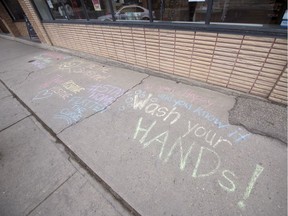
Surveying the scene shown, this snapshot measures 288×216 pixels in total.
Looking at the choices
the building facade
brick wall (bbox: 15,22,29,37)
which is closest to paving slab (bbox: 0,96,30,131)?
the building facade

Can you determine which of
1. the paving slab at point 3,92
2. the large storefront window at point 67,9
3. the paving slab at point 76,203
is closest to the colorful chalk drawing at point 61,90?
the paving slab at point 3,92

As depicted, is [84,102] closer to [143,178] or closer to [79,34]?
[143,178]

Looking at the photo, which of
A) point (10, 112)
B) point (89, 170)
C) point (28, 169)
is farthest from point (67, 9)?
point (89, 170)

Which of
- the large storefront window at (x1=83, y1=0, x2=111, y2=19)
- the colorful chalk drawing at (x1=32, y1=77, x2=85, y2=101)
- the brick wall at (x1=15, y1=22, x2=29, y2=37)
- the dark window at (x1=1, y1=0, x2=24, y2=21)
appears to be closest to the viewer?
the colorful chalk drawing at (x1=32, y1=77, x2=85, y2=101)

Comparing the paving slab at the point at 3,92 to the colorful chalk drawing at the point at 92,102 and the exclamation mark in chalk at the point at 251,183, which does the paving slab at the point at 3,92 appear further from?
the exclamation mark in chalk at the point at 251,183

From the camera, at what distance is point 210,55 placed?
8.82 feet

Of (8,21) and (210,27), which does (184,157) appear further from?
(8,21)

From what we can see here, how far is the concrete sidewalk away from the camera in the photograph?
164 cm

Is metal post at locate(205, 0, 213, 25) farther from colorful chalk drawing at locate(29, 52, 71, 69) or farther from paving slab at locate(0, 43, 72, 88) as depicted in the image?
colorful chalk drawing at locate(29, 52, 71, 69)

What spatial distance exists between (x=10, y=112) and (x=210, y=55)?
13.6 ft

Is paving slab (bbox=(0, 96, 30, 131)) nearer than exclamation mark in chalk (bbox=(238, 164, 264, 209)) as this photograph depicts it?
No

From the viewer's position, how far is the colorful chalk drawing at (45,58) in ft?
17.5

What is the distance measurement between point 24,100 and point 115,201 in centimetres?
328

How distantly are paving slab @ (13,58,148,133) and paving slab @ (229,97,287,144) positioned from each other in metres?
2.10
